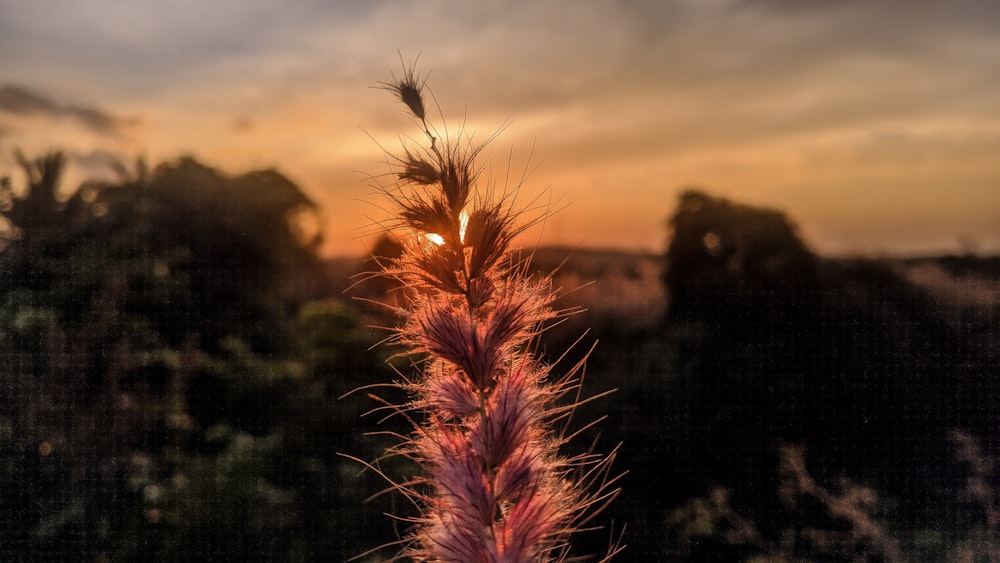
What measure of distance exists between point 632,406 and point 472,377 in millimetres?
2651

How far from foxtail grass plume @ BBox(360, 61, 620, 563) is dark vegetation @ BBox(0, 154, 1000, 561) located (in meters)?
2.17

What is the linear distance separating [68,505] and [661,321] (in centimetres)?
290

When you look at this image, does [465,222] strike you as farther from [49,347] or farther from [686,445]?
[49,347]

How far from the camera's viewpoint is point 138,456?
3.27 metres

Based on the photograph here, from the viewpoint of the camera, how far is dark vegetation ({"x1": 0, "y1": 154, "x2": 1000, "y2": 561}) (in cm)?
304

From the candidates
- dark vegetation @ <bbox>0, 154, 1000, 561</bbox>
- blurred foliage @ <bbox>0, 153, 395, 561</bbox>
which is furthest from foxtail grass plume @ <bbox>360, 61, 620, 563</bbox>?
blurred foliage @ <bbox>0, 153, 395, 561</bbox>

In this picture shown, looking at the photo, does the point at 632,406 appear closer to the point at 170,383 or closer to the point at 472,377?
the point at 170,383

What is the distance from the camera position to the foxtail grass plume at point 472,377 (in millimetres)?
610

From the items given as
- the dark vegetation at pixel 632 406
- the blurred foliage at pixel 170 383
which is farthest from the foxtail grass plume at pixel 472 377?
the blurred foliage at pixel 170 383

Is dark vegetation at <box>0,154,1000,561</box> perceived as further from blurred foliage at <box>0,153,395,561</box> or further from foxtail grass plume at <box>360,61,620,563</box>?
foxtail grass plume at <box>360,61,620,563</box>

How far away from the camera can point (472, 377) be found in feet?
2.02

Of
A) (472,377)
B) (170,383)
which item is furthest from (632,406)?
(472,377)

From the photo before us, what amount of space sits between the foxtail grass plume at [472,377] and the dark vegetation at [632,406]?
7.12 ft

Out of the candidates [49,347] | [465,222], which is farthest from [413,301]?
[49,347]
